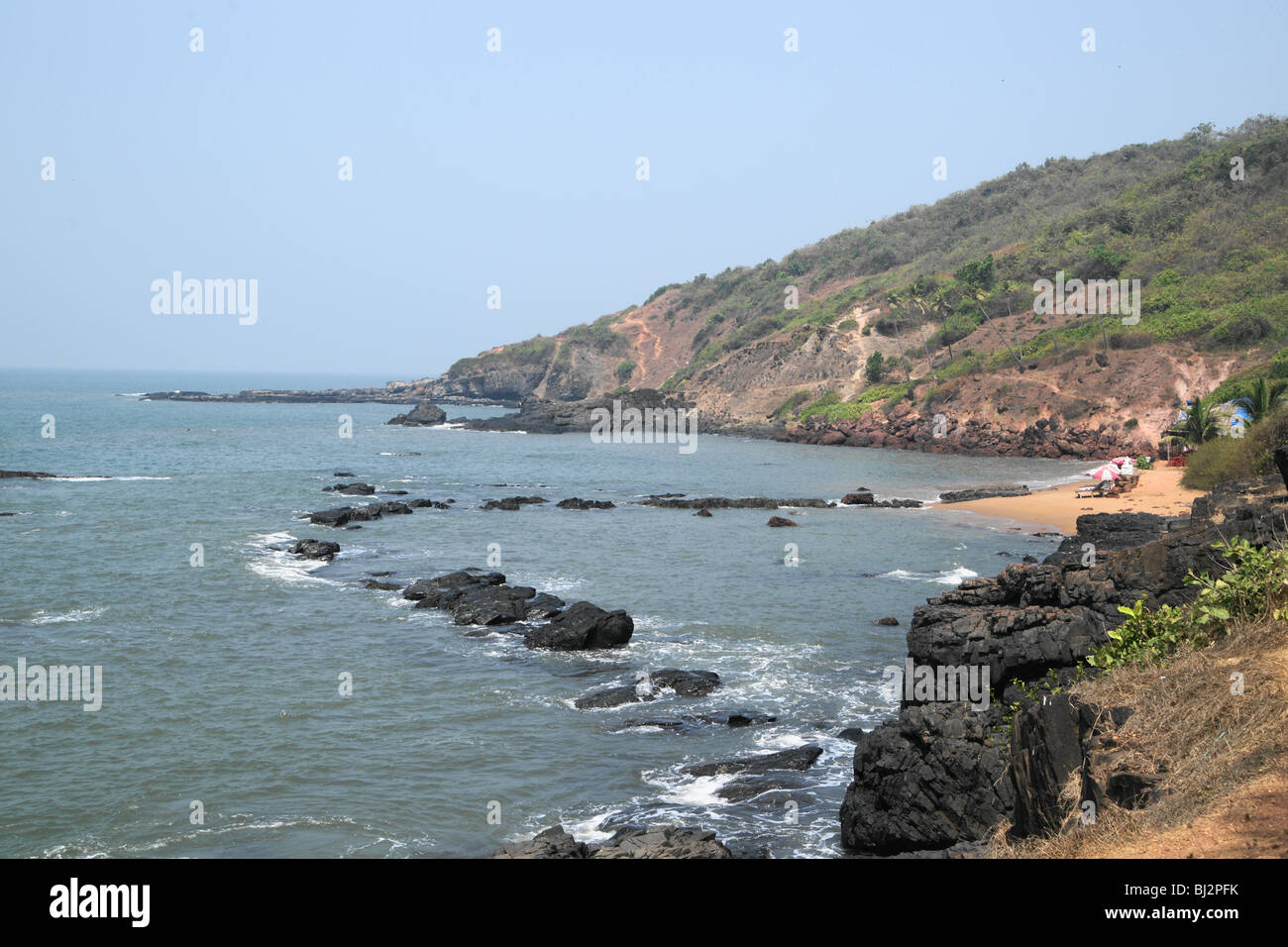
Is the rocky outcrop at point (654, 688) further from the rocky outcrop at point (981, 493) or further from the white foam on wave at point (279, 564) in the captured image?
the rocky outcrop at point (981, 493)

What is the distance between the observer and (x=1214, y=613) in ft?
36.4

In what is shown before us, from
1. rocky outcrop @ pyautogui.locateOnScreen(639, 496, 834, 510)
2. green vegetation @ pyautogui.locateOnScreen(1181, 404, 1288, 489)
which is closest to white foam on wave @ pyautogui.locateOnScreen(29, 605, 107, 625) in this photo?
rocky outcrop @ pyautogui.locateOnScreen(639, 496, 834, 510)

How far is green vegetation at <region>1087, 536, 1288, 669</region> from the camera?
1086 cm

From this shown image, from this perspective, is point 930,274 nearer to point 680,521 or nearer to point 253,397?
point 680,521

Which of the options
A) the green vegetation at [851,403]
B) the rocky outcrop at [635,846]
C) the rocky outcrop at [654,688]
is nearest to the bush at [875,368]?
the green vegetation at [851,403]

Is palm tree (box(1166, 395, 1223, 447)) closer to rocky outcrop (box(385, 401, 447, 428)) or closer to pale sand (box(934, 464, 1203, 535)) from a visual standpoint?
pale sand (box(934, 464, 1203, 535))

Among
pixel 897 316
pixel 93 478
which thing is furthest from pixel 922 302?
pixel 93 478

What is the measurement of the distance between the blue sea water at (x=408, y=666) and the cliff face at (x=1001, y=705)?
4.09ft

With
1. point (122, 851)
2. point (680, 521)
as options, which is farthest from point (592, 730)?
point (680, 521)

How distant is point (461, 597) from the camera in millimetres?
27453

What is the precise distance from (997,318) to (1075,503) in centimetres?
5045

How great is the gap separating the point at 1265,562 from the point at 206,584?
2783 centimetres

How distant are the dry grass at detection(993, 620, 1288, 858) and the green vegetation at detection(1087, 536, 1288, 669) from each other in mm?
284

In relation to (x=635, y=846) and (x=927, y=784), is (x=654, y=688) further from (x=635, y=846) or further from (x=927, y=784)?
(x=635, y=846)
